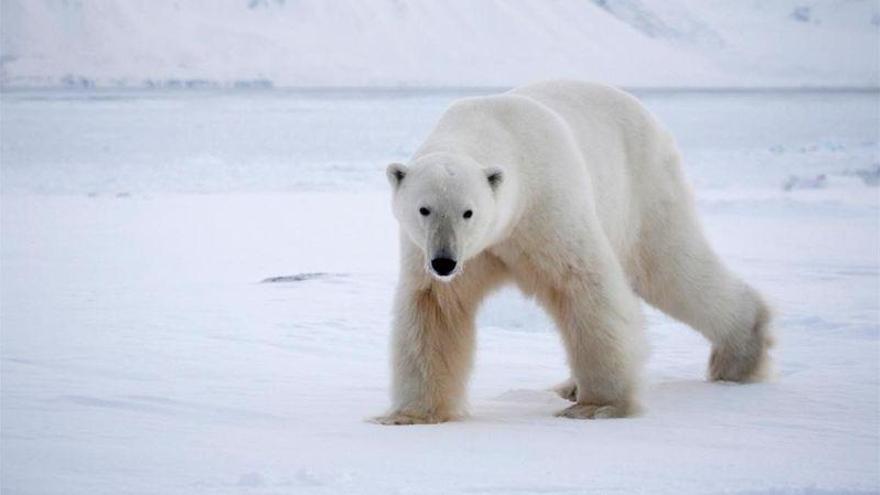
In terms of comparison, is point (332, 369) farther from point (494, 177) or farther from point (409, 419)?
point (494, 177)

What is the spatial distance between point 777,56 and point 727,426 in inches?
4716

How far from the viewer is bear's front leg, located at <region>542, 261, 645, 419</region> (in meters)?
3.53

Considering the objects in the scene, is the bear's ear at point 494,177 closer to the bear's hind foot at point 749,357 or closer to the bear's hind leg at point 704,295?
the bear's hind leg at point 704,295

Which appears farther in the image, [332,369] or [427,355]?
[332,369]

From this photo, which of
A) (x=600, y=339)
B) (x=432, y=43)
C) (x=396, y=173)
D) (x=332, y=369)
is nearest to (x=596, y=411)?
(x=600, y=339)

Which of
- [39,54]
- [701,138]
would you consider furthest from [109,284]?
[39,54]

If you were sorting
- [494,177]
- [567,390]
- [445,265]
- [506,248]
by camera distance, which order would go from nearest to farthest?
[445,265]
[494,177]
[506,248]
[567,390]

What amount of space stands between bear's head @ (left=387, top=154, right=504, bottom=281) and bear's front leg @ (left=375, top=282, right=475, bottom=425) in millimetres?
296

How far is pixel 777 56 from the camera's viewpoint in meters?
117

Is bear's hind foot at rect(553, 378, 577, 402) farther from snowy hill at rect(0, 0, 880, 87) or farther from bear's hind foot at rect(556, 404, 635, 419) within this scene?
snowy hill at rect(0, 0, 880, 87)

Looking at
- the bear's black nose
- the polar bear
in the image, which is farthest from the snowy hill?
the bear's black nose

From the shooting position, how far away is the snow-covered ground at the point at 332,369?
2.86m

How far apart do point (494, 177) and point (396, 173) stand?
0.28 m

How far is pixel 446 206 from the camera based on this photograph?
3.15 m
